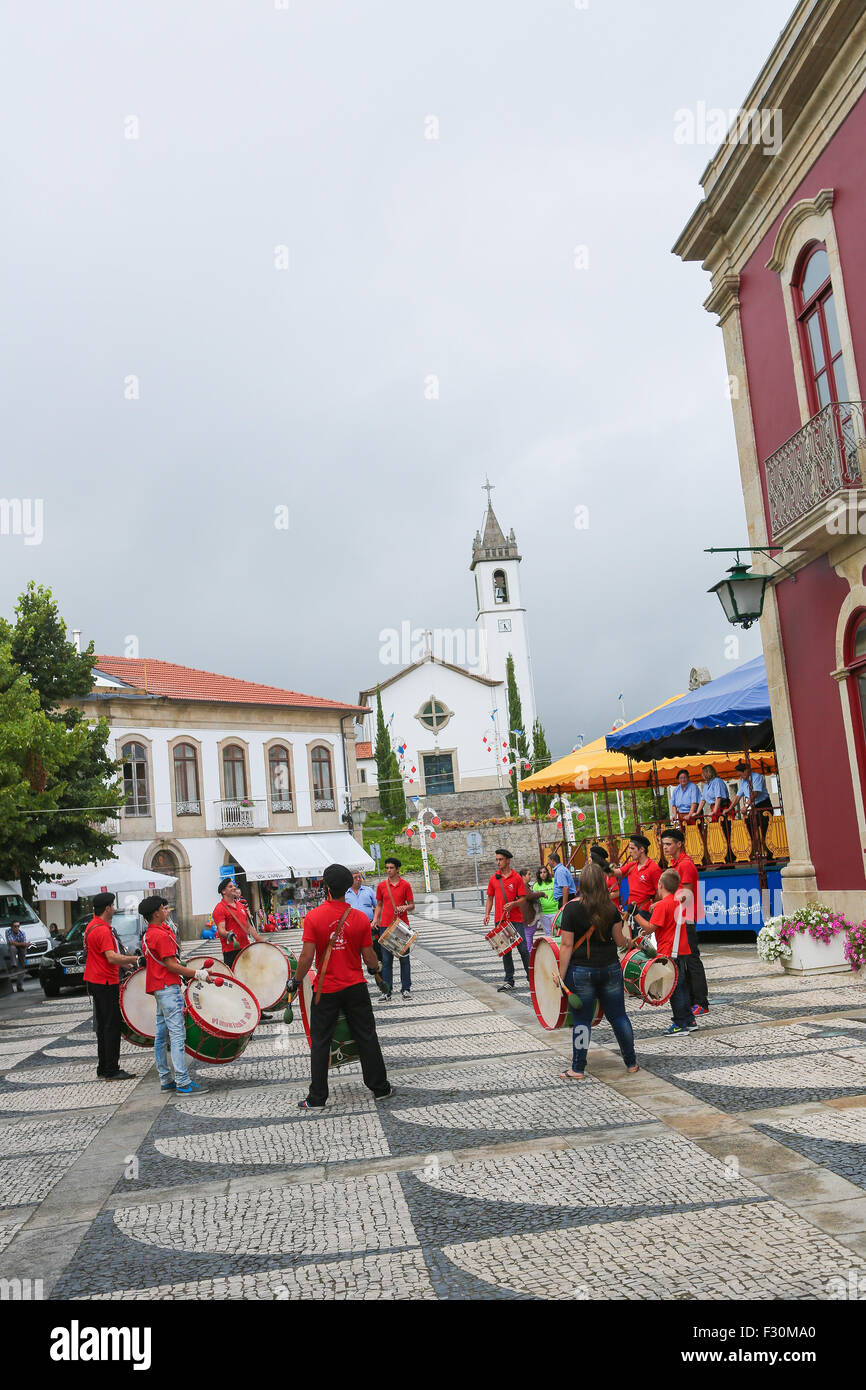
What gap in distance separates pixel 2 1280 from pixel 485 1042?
5.74 metres

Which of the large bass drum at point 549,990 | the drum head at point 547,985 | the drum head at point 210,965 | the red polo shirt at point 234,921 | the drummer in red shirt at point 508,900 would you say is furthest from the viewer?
the drummer in red shirt at point 508,900

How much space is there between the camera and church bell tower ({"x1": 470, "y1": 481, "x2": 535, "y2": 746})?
256ft

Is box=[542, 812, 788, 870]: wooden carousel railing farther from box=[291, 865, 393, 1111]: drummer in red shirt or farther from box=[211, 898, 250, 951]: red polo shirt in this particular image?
box=[291, 865, 393, 1111]: drummer in red shirt

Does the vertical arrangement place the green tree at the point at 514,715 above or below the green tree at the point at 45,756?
above

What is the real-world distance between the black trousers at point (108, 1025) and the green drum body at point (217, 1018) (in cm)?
123

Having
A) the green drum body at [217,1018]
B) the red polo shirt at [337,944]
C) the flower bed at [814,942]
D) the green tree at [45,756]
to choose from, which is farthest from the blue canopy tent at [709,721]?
the green tree at [45,756]

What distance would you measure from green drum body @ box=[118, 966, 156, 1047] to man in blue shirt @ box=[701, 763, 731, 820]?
960cm

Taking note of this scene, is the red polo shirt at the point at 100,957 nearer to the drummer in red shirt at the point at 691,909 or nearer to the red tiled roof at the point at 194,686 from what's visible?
the drummer in red shirt at the point at 691,909

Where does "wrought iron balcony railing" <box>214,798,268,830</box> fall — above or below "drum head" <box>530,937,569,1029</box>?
above

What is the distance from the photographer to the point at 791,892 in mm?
13023

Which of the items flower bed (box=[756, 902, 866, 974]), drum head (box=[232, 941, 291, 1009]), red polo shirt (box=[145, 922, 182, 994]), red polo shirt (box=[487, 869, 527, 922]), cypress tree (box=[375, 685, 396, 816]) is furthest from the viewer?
cypress tree (box=[375, 685, 396, 816])

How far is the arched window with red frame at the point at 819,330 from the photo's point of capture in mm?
11807

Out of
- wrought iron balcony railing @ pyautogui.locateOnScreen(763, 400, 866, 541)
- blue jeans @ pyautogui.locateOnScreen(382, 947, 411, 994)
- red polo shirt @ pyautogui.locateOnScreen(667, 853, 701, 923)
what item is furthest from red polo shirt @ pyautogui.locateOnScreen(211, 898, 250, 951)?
wrought iron balcony railing @ pyautogui.locateOnScreen(763, 400, 866, 541)

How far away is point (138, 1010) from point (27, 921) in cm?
1653
